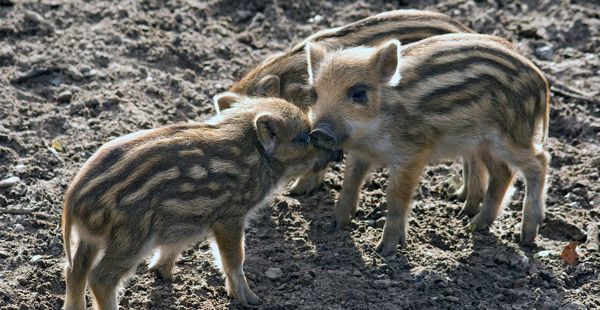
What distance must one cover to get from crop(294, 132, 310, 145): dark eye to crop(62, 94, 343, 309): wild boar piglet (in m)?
0.01

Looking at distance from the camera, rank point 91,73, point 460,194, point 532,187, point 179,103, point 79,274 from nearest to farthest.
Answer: point 79,274, point 532,187, point 460,194, point 179,103, point 91,73

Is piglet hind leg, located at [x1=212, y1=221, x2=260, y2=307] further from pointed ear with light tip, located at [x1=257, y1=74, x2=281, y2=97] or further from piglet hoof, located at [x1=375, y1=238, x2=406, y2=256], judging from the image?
pointed ear with light tip, located at [x1=257, y1=74, x2=281, y2=97]

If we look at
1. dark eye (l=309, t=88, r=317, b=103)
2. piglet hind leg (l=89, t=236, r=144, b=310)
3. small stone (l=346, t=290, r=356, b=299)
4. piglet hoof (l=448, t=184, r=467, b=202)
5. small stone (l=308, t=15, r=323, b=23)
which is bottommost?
piglet hoof (l=448, t=184, r=467, b=202)

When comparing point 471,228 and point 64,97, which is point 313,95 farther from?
point 64,97

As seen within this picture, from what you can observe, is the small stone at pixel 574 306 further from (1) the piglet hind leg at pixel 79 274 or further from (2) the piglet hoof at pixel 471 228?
(1) the piglet hind leg at pixel 79 274

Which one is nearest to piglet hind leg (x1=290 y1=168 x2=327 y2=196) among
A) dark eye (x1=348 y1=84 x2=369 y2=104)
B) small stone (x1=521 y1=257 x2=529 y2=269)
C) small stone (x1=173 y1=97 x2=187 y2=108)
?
dark eye (x1=348 y1=84 x2=369 y2=104)

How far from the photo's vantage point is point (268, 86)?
245 inches

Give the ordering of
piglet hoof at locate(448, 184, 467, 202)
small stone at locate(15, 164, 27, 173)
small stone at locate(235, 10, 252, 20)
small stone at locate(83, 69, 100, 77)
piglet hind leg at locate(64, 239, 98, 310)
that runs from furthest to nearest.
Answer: small stone at locate(235, 10, 252, 20)
small stone at locate(83, 69, 100, 77)
piglet hoof at locate(448, 184, 467, 202)
small stone at locate(15, 164, 27, 173)
piglet hind leg at locate(64, 239, 98, 310)

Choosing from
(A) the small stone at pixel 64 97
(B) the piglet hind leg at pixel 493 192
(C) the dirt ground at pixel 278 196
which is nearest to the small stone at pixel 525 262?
(C) the dirt ground at pixel 278 196

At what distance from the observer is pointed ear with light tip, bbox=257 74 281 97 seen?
6219 mm

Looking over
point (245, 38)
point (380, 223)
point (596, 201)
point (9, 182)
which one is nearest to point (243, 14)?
point (245, 38)

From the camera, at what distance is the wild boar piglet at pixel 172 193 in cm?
444

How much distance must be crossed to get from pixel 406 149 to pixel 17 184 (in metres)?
2.66

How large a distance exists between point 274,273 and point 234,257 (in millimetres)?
466
